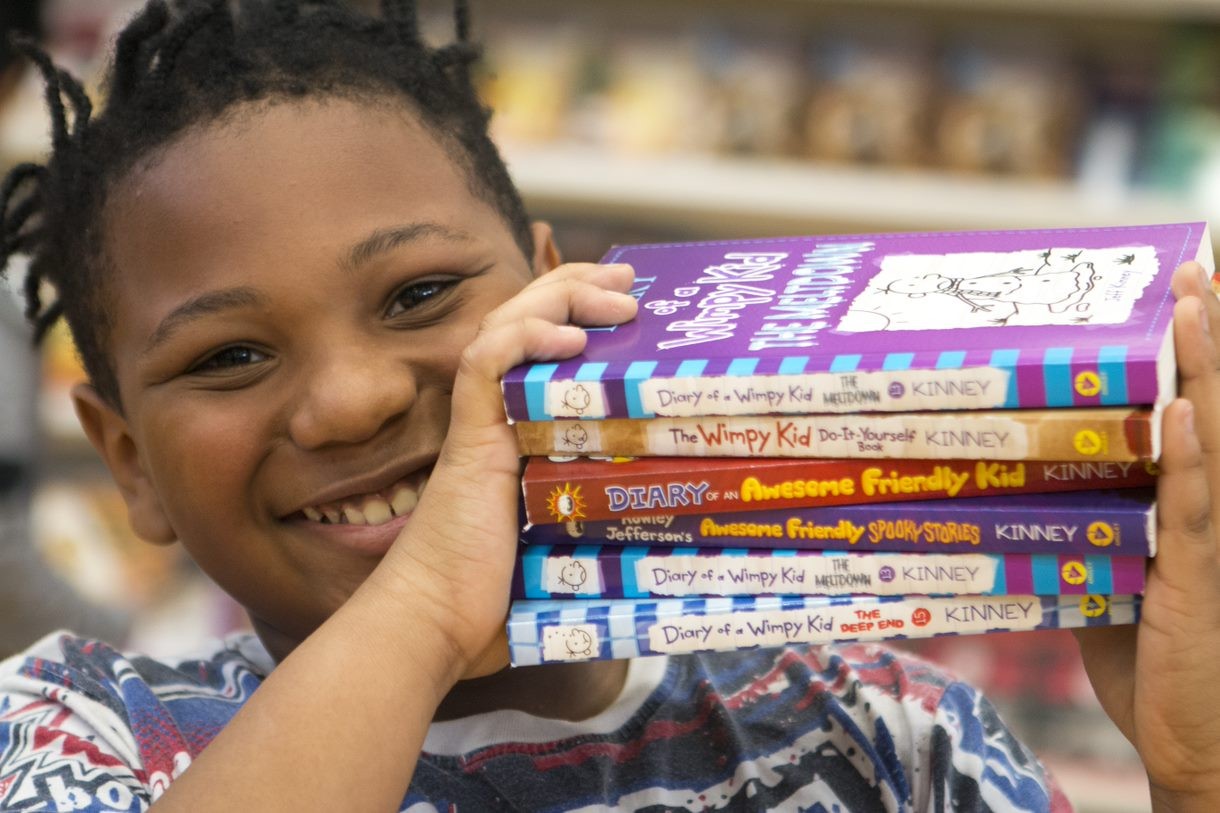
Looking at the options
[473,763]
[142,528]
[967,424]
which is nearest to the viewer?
[967,424]

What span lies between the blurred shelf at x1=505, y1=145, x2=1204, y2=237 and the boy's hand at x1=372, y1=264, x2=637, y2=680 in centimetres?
163

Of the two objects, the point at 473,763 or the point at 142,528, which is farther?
the point at 142,528

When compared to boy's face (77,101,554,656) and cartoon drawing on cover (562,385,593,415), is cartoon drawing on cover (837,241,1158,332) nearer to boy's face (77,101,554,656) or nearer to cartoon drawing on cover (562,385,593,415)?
cartoon drawing on cover (562,385,593,415)

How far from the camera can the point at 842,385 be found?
2.53 ft

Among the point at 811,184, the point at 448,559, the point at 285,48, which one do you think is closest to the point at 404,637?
the point at 448,559

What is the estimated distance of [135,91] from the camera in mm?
1168

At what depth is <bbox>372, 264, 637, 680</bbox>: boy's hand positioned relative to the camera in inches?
35.1

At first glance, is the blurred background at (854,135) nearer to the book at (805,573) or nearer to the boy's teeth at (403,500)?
the boy's teeth at (403,500)

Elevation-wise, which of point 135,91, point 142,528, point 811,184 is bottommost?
point 811,184

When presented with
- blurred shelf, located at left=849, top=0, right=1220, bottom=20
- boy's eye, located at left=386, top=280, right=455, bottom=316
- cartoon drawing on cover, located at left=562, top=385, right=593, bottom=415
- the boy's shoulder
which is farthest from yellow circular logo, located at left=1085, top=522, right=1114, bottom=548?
blurred shelf, located at left=849, top=0, right=1220, bottom=20

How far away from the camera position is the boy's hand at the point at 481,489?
89 centimetres

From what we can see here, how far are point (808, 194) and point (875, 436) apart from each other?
180cm

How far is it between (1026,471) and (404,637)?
385mm

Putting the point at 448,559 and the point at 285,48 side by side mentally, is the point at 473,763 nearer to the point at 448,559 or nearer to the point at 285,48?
the point at 448,559
